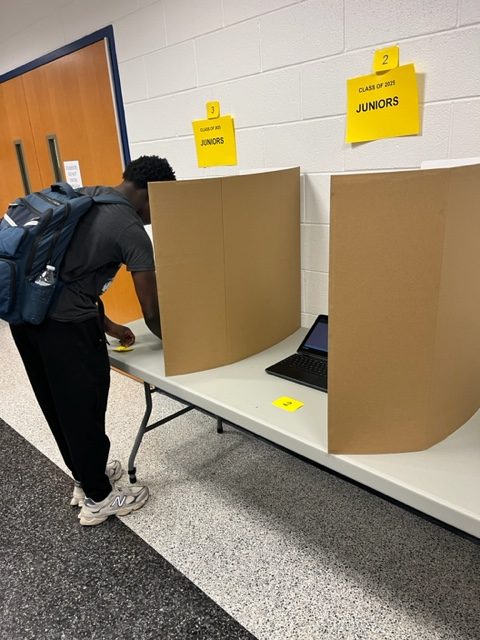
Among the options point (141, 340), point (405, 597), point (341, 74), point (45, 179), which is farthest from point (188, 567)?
point (45, 179)

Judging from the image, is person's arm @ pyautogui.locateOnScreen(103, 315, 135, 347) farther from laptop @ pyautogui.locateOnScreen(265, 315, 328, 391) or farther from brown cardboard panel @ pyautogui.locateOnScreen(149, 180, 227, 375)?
laptop @ pyautogui.locateOnScreen(265, 315, 328, 391)

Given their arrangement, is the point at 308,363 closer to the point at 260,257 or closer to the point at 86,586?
the point at 260,257

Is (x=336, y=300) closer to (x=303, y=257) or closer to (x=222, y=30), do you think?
(x=303, y=257)

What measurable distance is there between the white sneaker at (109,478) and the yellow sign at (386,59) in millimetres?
1741

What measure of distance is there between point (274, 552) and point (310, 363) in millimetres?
664

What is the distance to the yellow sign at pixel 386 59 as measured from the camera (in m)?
1.36

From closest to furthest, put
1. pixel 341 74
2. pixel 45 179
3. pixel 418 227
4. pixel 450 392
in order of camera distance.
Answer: pixel 418 227, pixel 450 392, pixel 341 74, pixel 45 179

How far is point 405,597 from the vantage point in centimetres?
137

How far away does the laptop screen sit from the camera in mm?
1526

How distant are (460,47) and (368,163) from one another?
1.26 feet

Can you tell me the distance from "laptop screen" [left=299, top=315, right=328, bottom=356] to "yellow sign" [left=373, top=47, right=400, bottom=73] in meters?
0.78

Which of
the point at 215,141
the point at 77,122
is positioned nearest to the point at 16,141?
the point at 77,122

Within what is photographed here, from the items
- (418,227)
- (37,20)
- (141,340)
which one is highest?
(37,20)

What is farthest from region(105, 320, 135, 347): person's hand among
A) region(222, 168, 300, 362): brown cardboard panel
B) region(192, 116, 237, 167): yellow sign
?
region(192, 116, 237, 167): yellow sign
